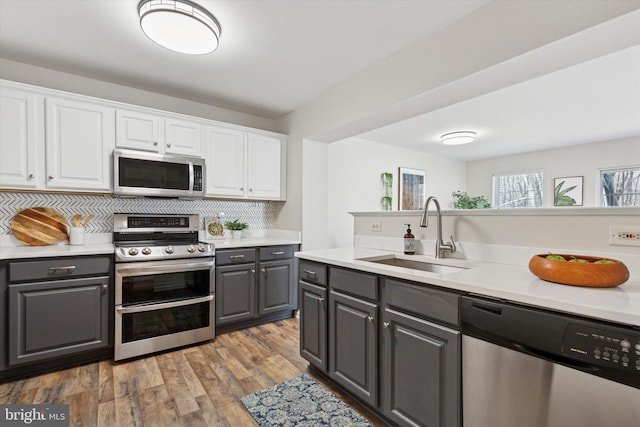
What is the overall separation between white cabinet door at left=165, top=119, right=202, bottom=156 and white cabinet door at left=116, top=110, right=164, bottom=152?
0.27 feet

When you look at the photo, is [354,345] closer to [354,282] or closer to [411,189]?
[354,282]

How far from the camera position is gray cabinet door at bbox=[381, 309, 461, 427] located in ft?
4.39

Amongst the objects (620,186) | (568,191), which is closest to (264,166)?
(568,191)

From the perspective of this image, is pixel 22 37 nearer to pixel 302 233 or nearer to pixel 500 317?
pixel 302 233

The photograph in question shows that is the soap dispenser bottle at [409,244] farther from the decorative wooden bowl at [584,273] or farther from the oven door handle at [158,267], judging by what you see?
the oven door handle at [158,267]

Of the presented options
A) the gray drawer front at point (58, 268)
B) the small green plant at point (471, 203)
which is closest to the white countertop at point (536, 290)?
the gray drawer front at point (58, 268)

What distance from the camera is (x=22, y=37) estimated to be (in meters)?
2.24

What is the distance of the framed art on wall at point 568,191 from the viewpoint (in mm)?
5625

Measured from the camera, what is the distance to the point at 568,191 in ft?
18.9

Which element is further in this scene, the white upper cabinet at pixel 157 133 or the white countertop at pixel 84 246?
the white upper cabinet at pixel 157 133

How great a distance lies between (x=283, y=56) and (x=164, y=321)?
243cm

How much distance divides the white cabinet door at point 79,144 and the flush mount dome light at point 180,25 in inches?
43.0

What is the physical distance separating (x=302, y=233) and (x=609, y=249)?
2.63 metres

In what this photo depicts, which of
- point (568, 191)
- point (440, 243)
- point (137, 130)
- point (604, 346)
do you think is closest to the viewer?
point (604, 346)
